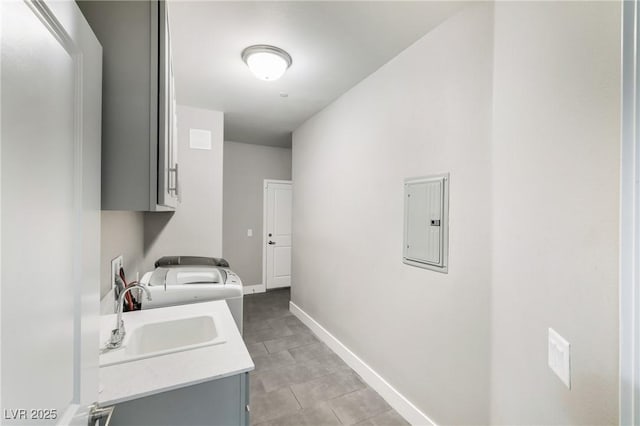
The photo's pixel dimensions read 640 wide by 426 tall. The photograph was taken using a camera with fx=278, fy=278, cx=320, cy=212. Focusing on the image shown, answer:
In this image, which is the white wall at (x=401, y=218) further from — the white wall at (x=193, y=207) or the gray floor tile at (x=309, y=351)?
the white wall at (x=193, y=207)

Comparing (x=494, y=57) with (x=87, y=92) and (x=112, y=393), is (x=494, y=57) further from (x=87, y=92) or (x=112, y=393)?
(x=112, y=393)

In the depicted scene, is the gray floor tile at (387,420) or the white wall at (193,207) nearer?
the gray floor tile at (387,420)

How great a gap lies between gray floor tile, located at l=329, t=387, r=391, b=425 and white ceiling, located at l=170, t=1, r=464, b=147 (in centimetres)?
256

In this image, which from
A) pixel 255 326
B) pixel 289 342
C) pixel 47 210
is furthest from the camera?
pixel 255 326

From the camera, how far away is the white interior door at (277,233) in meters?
4.98

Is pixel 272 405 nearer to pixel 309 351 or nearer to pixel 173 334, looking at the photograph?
pixel 309 351

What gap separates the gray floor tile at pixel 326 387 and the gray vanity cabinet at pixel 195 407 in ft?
3.45

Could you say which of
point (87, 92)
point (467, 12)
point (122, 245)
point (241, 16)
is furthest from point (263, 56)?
point (122, 245)

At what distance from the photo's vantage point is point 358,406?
2.04 meters

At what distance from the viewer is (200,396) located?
1.11 metres

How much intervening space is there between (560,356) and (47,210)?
4.07 feet

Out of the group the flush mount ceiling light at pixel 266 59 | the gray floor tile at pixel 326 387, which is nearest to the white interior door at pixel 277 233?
the gray floor tile at pixel 326 387

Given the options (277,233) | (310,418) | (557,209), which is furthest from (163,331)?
(277,233)

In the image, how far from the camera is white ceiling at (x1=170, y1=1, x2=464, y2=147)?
156 cm
